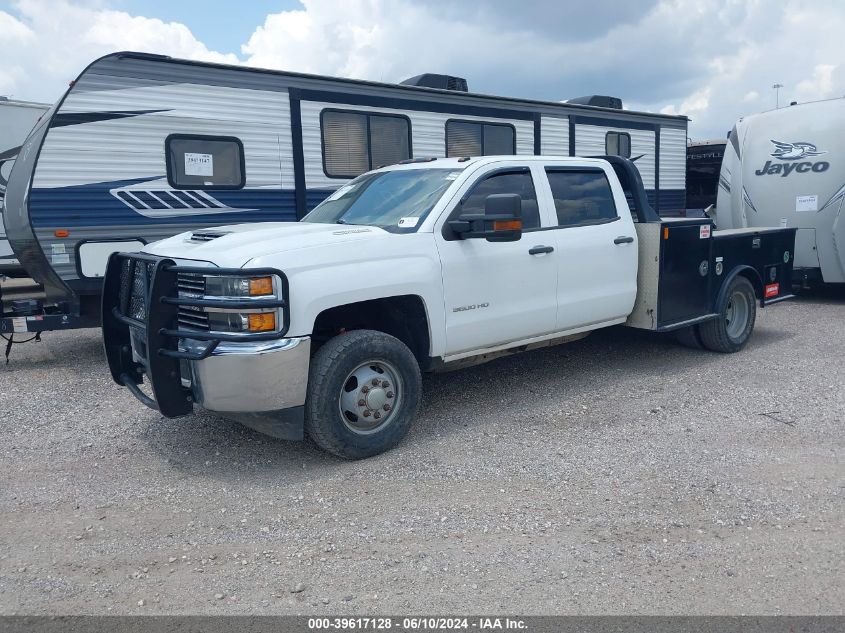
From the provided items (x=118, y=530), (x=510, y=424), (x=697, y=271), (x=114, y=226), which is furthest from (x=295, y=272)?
(x=697, y=271)

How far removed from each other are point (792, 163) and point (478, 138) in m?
4.81

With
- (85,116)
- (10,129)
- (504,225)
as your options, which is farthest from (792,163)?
(10,129)

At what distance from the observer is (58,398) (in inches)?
242

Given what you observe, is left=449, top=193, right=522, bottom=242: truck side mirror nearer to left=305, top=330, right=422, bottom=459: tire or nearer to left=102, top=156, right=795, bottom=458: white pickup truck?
left=102, top=156, right=795, bottom=458: white pickup truck

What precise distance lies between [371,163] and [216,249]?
15.3ft

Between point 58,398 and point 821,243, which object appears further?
point 821,243

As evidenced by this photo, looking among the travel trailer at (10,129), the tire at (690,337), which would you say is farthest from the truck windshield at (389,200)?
the travel trailer at (10,129)

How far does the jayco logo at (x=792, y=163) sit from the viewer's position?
407 inches

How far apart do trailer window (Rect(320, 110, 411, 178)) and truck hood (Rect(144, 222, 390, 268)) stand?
347 centimetres

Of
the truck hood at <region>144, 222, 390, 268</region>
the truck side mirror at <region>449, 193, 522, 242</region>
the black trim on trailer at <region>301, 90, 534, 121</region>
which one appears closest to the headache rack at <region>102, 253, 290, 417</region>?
the truck hood at <region>144, 222, 390, 268</region>

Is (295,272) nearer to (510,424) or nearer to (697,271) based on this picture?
(510,424)

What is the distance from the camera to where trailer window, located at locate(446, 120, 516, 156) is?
31.1 ft

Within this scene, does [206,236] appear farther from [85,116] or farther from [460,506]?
[85,116]

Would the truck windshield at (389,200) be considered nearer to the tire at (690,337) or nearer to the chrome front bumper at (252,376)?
the chrome front bumper at (252,376)
